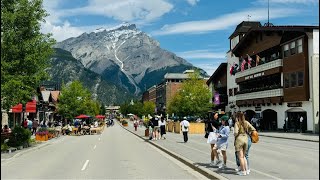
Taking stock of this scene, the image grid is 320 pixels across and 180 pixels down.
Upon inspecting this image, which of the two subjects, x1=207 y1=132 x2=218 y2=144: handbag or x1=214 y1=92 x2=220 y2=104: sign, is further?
x1=214 y1=92 x2=220 y2=104: sign

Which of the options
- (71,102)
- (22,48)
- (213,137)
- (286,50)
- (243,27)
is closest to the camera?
(213,137)

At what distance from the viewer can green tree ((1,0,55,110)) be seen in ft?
73.6

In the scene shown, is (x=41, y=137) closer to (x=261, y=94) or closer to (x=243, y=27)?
(x=261, y=94)

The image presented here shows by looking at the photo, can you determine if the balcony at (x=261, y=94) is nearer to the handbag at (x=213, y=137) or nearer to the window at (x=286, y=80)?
the window at (x=286, y=80)

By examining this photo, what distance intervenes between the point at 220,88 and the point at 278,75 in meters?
25.7

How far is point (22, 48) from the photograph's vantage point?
78.0 ft

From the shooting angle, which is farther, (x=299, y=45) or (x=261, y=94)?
(x=261, y=94)

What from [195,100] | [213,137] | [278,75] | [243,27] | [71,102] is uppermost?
[243,27]

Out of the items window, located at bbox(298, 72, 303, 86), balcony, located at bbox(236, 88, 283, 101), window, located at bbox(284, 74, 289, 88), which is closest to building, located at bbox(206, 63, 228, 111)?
balcony, located at bbox(236, 88, 283, 101)

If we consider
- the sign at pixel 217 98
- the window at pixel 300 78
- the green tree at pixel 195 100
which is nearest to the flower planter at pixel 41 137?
the window at pixel 300 78

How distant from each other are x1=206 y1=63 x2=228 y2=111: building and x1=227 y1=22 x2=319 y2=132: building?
24.5ft

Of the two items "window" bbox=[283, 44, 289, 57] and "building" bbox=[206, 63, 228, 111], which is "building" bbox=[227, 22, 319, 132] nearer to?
"window" bbox=[283, 44, 289, 57]

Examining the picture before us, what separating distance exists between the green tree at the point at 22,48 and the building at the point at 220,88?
51183 mm

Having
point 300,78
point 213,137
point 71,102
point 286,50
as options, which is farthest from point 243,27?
point 213,137
